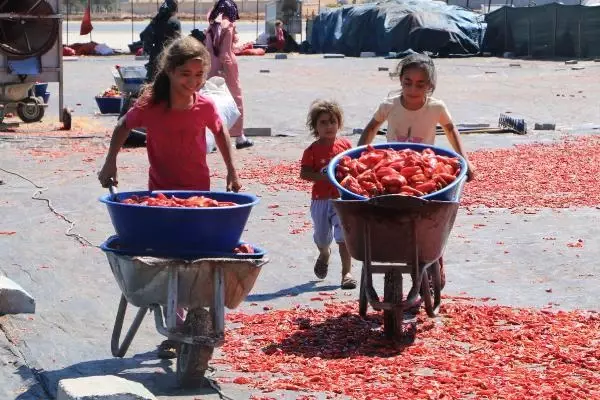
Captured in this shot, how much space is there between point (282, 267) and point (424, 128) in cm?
188

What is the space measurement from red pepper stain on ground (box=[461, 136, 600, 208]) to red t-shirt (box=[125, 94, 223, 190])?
5.75 m

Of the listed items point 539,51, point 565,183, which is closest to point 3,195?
point 565,183

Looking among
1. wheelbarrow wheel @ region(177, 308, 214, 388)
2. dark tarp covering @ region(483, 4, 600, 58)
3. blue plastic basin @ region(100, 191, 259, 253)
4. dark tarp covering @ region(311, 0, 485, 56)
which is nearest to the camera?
blue plastic basin @ region(100, 191, 259, 253)

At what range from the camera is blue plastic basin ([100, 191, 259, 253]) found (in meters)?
5.93

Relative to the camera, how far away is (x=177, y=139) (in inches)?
270

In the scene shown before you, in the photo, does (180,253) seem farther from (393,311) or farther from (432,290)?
(432,290)

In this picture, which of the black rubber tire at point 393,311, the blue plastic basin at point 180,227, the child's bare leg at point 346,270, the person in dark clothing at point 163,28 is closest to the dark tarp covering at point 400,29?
the person in dark clothing at point 163,28

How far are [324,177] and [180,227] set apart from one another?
2641 mm

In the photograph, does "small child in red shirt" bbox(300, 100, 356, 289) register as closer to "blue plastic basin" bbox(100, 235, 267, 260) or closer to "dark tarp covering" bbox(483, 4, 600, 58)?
"blue plastic basin" bbox(100, 235, 267, 260)

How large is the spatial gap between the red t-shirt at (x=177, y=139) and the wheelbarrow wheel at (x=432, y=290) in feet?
4.60

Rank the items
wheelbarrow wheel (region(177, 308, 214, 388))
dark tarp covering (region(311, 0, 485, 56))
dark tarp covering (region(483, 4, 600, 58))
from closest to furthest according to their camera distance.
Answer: wheelbarrow wheel (region(177, 308, 214, 388)) < dark tarp covering (region(483, 4, 600, 58)) < dark tarp covering (region(311, 0, 485, 56))

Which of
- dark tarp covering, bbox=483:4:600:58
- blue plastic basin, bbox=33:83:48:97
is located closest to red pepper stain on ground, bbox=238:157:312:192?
blue plastic basin, bbox=33:83:48:97

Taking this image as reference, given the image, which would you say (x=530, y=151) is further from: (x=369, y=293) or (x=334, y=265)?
(x=369, y=293)

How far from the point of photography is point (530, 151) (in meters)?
16.5
